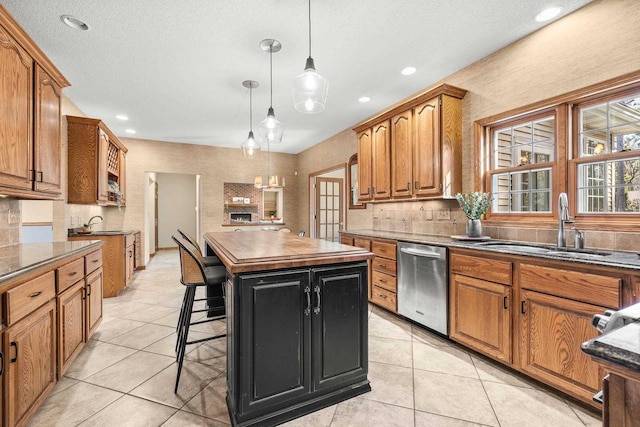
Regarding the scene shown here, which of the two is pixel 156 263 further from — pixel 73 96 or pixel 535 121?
pixel 535 121

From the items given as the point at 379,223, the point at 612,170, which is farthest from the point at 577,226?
the point at 379,223

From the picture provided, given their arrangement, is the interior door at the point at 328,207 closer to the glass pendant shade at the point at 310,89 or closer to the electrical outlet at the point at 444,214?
the electrical outlet at the point at 444,214

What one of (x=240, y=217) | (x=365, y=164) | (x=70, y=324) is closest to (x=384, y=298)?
(x=365, y=164)

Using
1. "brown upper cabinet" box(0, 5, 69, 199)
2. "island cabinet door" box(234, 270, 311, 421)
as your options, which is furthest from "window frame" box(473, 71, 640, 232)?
"brown upper cabinet" box(0, 5, 69, 199)

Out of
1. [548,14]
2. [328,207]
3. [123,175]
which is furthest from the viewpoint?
[328,207]

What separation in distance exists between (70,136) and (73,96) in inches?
22.1

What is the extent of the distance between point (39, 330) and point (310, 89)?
7.56 ft

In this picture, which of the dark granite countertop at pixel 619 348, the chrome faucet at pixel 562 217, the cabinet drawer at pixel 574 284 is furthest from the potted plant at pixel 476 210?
the dark granite countertop at pixel 619 348

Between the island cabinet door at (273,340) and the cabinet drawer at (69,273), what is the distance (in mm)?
1412

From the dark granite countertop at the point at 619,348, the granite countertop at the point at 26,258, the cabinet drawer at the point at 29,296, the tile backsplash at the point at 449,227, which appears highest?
the tile backsplash at the point at 449,227

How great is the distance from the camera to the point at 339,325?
1.88 meters

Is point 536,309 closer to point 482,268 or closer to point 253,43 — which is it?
point 482,268

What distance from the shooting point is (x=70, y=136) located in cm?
412

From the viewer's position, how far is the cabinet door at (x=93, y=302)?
2543mm
